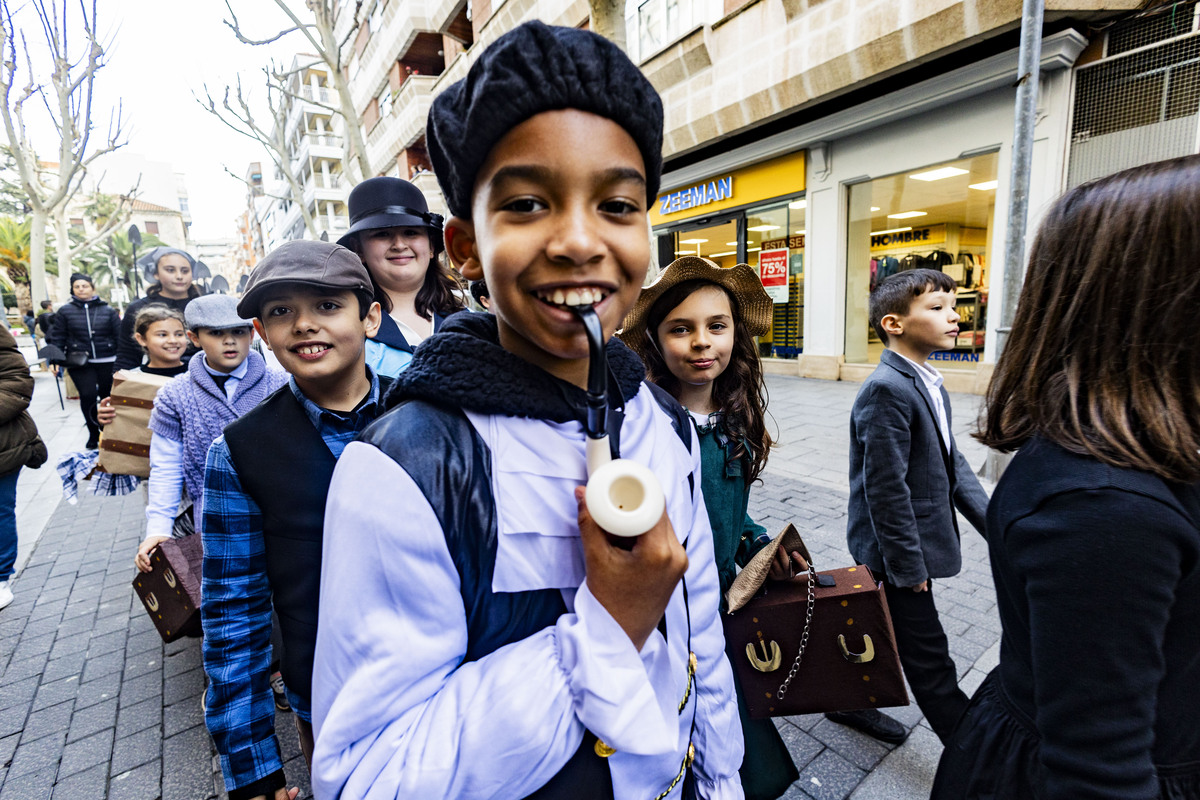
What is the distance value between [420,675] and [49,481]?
8843 mm

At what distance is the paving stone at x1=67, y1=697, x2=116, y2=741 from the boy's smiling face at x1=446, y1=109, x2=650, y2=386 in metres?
3.23

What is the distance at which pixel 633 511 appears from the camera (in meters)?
0.71

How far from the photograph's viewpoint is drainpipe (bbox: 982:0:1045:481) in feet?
15.1

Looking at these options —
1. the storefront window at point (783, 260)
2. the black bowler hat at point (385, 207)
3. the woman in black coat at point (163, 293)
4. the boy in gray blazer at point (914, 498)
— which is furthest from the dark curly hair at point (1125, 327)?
the storefront window at point (783, 260)

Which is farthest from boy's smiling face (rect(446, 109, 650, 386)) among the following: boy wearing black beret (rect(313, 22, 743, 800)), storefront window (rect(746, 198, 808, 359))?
storefront window (rect(746, 198, 808, 359))

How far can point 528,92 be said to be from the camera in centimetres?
77

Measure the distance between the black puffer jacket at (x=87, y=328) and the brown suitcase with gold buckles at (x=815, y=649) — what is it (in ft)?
28.7

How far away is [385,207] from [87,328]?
295 inches

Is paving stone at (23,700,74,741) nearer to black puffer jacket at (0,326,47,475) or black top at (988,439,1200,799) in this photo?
black puffer jacket at (0,326,47,475)

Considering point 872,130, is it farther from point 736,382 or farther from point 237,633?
point 237,633

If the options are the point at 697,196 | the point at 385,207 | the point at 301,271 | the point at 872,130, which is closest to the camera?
the point at 301,271

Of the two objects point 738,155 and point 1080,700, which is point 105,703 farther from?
point 738,155

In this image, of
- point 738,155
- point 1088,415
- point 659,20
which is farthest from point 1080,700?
point 659,20

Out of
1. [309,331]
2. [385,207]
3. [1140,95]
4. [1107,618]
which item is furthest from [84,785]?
[1140,95]
